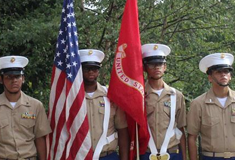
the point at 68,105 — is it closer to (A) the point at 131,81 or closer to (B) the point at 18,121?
(B) the point at 18,121

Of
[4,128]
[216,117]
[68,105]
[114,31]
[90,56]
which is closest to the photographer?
[4,128]

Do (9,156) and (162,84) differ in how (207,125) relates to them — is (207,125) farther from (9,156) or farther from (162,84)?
(9,156)

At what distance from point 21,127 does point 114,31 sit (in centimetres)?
221

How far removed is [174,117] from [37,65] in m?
2.84

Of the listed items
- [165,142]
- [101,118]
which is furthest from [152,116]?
[101,118]

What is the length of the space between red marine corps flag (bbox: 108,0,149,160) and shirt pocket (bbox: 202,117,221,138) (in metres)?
0.68

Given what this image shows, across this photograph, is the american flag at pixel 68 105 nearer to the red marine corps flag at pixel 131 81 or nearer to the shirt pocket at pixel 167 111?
the red marine corps flag at pixel 131 81

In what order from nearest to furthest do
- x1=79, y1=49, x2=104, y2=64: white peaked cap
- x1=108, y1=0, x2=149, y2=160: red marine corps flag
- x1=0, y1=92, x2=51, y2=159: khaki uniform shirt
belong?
x1=0, y1=92, x2=51, y2=159: khaki uniform shirt < x1=108, y1=0, x2=149, y2=160: red marine corps flag < x1=79, y1=49, x2=104, y2=64: white peaked cap

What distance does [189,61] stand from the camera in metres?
7.88

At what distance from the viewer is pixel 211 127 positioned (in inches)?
217

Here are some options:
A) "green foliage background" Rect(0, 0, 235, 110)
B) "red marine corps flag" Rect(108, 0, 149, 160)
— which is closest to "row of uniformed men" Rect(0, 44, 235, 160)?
"red marine corps flag" Rect(108, 0, 149, 160)

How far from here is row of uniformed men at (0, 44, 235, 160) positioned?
5.47m

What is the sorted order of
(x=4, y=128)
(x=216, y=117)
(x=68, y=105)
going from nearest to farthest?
(x=4, y=128), (x=216, y=117), (x=68, y=105)

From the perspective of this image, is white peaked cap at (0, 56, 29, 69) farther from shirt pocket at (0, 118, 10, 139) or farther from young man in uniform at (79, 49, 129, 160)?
young man in uniform at (79, 49, 129, 160)
